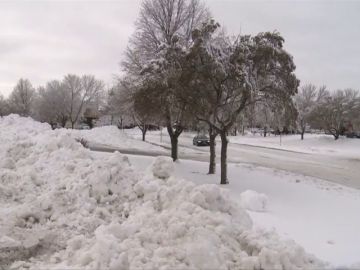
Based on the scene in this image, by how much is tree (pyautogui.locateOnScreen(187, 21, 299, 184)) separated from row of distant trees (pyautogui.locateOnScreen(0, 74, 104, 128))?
46.4 m

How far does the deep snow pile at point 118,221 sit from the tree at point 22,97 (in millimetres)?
69186

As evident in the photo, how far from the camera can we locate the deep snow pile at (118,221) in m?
4.95

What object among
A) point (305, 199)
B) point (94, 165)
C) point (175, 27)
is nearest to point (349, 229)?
point (305, 199)

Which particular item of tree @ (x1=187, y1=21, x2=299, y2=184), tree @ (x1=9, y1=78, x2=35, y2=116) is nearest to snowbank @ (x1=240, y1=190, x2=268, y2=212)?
tree @ (x1=187, y1=21, x2=299, y2=184)

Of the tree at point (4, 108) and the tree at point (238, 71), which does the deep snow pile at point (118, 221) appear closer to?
the tree at point (238, 71)

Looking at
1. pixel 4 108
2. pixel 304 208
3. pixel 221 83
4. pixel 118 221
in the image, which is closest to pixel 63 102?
pixel 4 108

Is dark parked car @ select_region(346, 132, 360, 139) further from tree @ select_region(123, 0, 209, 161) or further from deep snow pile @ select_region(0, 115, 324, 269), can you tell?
deep snow pile @ select_region(0, 115, 324, 269)

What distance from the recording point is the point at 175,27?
976 inches

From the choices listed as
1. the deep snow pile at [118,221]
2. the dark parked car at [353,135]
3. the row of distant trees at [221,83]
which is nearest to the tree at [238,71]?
the row of distant trees at [221,83]

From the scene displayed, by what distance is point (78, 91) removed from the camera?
65875 mm

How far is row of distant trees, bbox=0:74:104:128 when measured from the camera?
63.6m

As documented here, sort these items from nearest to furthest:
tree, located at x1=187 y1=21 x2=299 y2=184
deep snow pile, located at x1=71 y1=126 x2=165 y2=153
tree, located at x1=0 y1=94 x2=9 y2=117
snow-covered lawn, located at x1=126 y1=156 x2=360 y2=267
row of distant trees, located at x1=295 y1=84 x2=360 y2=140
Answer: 1. snow-covered lawn, located at x1=126 y1=156 x2=360 y2=267
2. tree, located at x1=187 y1=21 x2=299 y2=184
3. deep snow pile, located at x1=71 y1=126 x2=165 y2=153
4. row of distant trees, located at x1=295 y1=84 x2=360 y2=140
5. tree, located at x1=0 y1=94 x2=9 y2=117

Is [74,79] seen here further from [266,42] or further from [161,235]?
[161,235]

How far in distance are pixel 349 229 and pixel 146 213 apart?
552 cm
